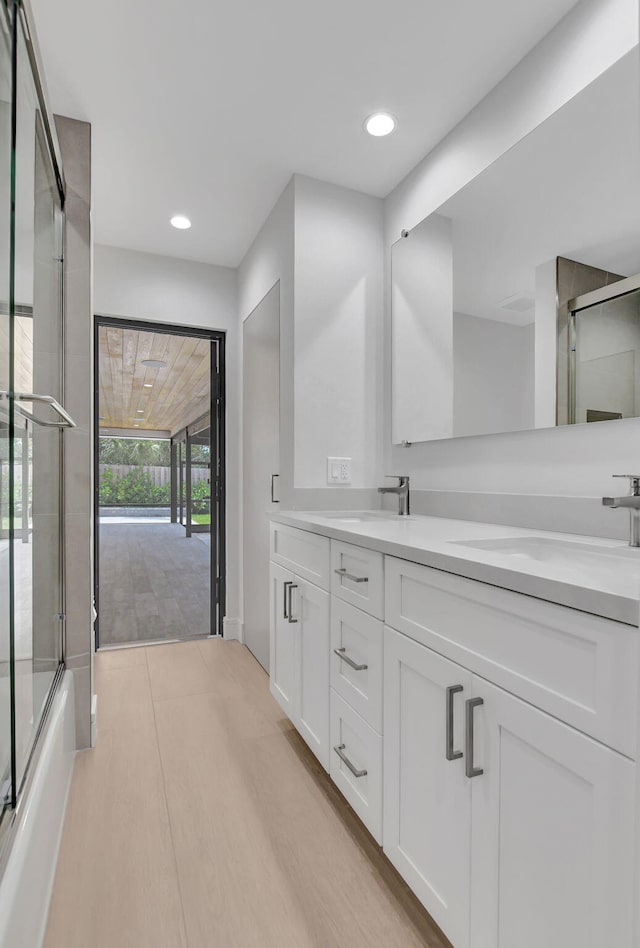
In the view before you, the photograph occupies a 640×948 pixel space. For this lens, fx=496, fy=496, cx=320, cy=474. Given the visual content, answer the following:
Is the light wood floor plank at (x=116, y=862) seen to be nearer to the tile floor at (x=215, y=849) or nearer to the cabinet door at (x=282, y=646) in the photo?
the tile floor at (x=215, y=849)

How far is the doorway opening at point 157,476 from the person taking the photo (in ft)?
10.5

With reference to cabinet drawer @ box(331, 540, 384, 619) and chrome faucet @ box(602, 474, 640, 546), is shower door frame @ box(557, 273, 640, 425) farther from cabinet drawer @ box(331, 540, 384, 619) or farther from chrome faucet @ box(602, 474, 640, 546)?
cabinet drawer @ box(331, 540, 384, 619)

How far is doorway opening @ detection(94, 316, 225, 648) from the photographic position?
126 inches

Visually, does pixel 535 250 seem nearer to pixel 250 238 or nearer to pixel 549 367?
pixel 549 367

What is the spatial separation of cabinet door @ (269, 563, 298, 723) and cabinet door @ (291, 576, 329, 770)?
0.14ft

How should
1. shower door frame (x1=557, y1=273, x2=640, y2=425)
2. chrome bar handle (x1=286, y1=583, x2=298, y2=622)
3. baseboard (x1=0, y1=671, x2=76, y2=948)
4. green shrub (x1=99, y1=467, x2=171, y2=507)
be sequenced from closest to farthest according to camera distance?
baseboard (x1=0, y1=671, x2=76, y2=948) → shower door frame (x1=557, y1=273, x2=640, y2=425) → chrome bar handle (x1=286, y1=583, x2=298, y2=622) → green shrub (x1=99, y1=467, x2=171, y2=507)

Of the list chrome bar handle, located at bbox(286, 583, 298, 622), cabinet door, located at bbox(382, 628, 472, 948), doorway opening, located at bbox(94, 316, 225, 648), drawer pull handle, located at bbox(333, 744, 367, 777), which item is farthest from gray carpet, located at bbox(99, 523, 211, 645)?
cabinet door, located at bbox(382, 628, 472, 948)

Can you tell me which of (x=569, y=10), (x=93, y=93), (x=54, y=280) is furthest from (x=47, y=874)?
(x=569, y=10)

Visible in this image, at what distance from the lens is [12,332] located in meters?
1.11

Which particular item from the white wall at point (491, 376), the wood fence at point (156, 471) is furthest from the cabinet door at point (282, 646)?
the wood fence at point (156, 471)

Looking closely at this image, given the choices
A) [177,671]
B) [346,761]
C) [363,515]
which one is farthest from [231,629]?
[346,761]

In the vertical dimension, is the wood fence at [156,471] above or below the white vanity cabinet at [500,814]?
above

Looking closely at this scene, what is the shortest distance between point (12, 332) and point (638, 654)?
1.32m

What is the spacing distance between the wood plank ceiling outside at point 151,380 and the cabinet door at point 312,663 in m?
2.05
